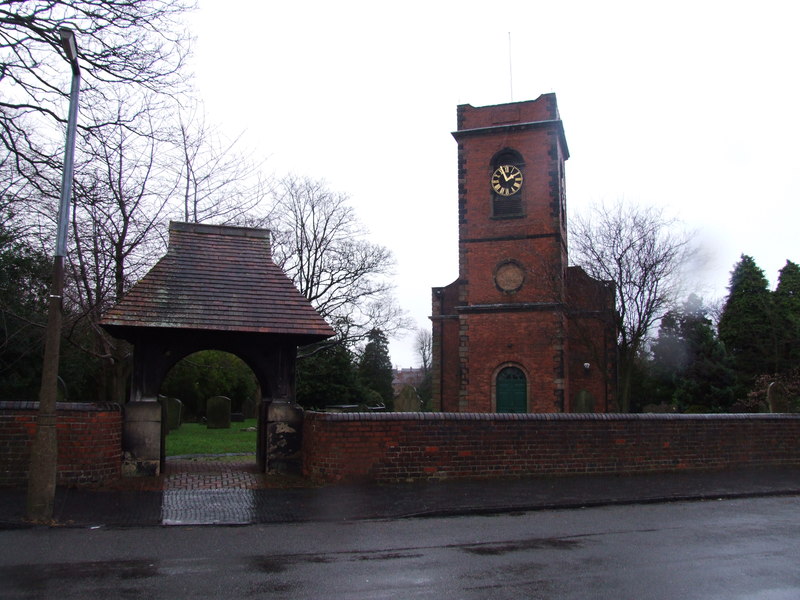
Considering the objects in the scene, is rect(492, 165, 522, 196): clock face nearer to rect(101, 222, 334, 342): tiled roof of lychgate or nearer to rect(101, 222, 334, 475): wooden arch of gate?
rect(101, 222, 334, 342): tiled roof of lychgate

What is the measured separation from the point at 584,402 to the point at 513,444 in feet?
43.5

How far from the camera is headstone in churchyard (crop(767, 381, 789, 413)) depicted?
17.3 meters

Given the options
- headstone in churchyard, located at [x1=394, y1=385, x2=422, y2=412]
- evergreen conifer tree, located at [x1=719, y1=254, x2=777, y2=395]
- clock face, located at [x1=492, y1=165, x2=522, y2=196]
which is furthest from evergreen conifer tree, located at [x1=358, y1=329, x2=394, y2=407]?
headstone in churchyard, located at [x1=394, y1=385, x2=422, y2=412]

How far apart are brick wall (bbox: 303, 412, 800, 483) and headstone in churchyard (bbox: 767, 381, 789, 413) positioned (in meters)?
4.26

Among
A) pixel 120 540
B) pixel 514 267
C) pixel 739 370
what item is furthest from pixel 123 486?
pixel 739 370

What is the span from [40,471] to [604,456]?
30.1 ft

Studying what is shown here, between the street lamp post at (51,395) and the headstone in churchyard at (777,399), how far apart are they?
16.5 meters

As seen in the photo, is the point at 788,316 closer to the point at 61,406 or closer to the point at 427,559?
the point at 427,559

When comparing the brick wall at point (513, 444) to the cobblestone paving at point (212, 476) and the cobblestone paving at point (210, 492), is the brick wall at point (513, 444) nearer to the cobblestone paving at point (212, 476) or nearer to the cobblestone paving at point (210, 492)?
the cobblestone paving at point (212, 476)

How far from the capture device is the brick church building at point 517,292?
25.5 m

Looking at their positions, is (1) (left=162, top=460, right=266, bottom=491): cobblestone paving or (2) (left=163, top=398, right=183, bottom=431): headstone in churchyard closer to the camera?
(1) (left=162, top=460, right=266, bottom=491): cobblestone paving

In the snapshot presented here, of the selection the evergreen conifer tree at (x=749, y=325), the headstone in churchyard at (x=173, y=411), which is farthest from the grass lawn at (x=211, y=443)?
the evergreen conifer tree at (x=749, y=325)

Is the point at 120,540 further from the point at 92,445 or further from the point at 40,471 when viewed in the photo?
the point at 92,445

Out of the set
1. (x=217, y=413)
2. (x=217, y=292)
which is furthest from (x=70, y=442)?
(x=217, y=413)
